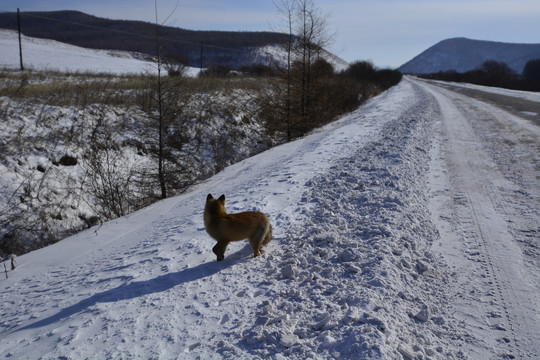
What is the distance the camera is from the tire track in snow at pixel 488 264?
9.96 ft

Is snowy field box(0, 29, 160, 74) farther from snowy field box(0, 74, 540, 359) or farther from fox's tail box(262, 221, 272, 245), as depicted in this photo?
fox's tail box(262, 221, 272, 245)

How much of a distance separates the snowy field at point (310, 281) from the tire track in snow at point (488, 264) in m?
0.02

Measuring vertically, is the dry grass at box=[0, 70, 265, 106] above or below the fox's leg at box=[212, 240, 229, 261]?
above

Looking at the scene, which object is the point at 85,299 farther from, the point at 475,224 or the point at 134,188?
the point at 134,188

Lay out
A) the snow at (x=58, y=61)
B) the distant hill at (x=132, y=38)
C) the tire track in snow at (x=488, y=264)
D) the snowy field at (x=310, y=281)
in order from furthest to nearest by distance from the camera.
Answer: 1. the distant hill at (x=132, y=38)
2. the snow at (x=58, y=61)
3. the tire track in snow at (x=488, y=264)
4. the snowy field at (x=310, y=281)

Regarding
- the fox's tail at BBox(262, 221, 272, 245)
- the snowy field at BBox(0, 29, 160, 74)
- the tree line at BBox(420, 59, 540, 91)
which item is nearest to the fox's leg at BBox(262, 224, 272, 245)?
the fox's tail at BBox(262, 221, 272, 245)

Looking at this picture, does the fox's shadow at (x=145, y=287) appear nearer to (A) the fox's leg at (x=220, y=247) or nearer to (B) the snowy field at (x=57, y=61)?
(A) the fox's leg at (x=220, y=247)

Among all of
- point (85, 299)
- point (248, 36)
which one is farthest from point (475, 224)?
point (248, 36)

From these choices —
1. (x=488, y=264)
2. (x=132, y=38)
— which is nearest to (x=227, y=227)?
(x=488, y=264)

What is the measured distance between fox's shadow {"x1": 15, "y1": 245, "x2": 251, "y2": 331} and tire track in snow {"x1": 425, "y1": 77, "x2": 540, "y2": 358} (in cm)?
251

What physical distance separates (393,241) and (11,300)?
15.0ft

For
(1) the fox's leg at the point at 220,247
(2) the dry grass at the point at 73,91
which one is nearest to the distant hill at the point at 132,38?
(2) the dry grass at the point at 73,91

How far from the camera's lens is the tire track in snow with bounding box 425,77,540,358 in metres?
3.04

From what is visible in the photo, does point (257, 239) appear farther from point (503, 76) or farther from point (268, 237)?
Result: point (503, 76)
